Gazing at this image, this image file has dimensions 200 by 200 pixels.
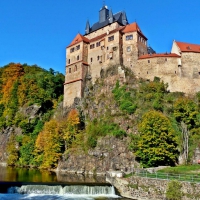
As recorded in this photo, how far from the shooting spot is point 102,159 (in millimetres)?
47750

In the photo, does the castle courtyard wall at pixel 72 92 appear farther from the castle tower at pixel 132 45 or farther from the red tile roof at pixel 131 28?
the red tile roof at pixel 131 28

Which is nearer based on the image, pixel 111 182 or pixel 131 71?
pixel 111 182

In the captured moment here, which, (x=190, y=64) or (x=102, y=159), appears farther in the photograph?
(x=190, y=64)

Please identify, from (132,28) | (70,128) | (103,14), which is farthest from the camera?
(103,14)

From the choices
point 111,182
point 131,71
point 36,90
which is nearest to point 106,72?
point 131,71

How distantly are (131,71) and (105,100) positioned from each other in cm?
884

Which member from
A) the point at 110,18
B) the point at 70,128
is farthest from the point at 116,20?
the point at 70,128

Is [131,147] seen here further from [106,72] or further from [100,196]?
[106,72]

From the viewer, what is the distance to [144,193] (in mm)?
28766

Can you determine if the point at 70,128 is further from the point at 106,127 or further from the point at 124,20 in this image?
the point at 124,20

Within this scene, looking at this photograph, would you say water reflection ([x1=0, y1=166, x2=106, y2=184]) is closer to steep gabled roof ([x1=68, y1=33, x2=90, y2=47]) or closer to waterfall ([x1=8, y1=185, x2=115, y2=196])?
waterfall ([x1=8, y1=185, x2=115, y2=196])

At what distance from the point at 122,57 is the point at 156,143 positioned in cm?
2636

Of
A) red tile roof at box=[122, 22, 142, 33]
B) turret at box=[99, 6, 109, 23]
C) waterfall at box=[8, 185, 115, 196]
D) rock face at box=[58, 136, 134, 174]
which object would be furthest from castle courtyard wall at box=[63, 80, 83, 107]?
waterfall at box=[8, 185, 115, 196]

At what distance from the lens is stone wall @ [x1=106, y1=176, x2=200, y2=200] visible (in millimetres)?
25453
